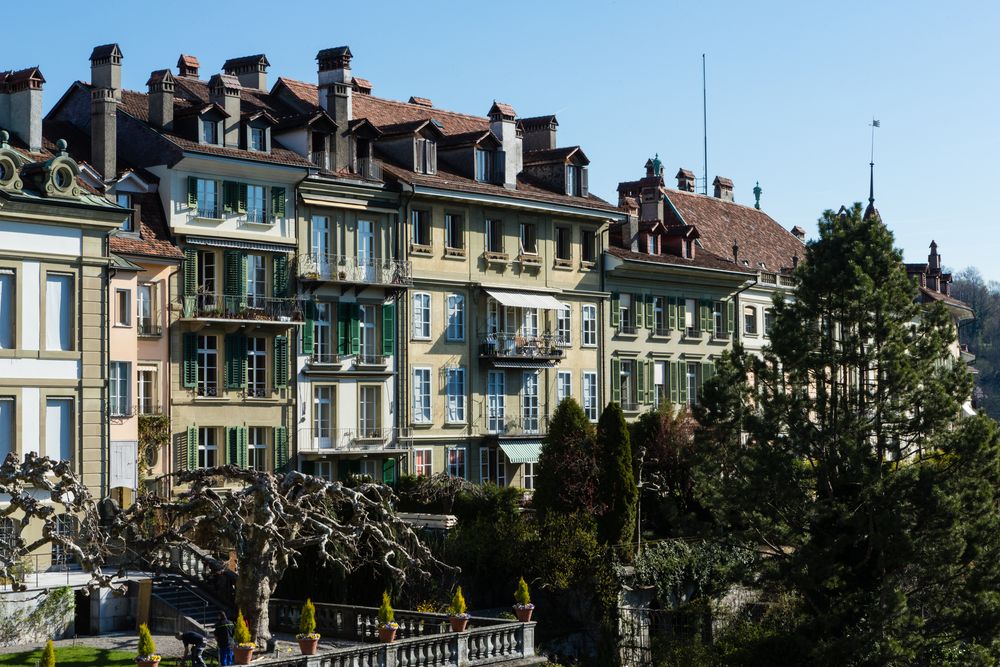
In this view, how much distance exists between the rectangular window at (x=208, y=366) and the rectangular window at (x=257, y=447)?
1986 mm

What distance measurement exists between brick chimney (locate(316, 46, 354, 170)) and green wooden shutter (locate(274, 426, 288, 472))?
9.39m

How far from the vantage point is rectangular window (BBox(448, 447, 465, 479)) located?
62031 mm

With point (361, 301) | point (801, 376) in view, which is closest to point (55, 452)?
point (361, 301)

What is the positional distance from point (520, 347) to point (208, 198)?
14.8 metres

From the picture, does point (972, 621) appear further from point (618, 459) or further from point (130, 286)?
point (130, 286)

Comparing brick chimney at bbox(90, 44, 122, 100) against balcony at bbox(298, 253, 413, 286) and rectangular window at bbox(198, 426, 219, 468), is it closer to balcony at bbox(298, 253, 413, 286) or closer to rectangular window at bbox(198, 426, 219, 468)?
balcony at bbox(298, 253, 413, 286)

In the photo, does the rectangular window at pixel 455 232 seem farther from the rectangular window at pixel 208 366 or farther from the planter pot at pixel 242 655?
the planter pot at pixel 242 655

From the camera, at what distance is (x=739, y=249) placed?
3182 inches

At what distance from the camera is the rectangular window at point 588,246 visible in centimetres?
6825

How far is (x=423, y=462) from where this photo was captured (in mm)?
60938

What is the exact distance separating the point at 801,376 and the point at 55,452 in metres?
19.5

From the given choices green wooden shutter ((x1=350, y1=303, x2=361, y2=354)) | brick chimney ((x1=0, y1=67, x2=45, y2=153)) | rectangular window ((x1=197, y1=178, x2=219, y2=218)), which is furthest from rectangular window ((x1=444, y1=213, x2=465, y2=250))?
brick chimney ((x1=0, y1=67, x2=45, y2=153))

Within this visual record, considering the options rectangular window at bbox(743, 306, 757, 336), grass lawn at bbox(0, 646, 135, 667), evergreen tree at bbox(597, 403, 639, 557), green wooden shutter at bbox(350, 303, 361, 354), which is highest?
rectangular window at bbox(743, 306, 757, 336)

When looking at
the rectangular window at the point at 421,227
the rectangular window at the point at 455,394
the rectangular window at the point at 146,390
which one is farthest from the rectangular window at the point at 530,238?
the rectangular window at the point at 146,390
